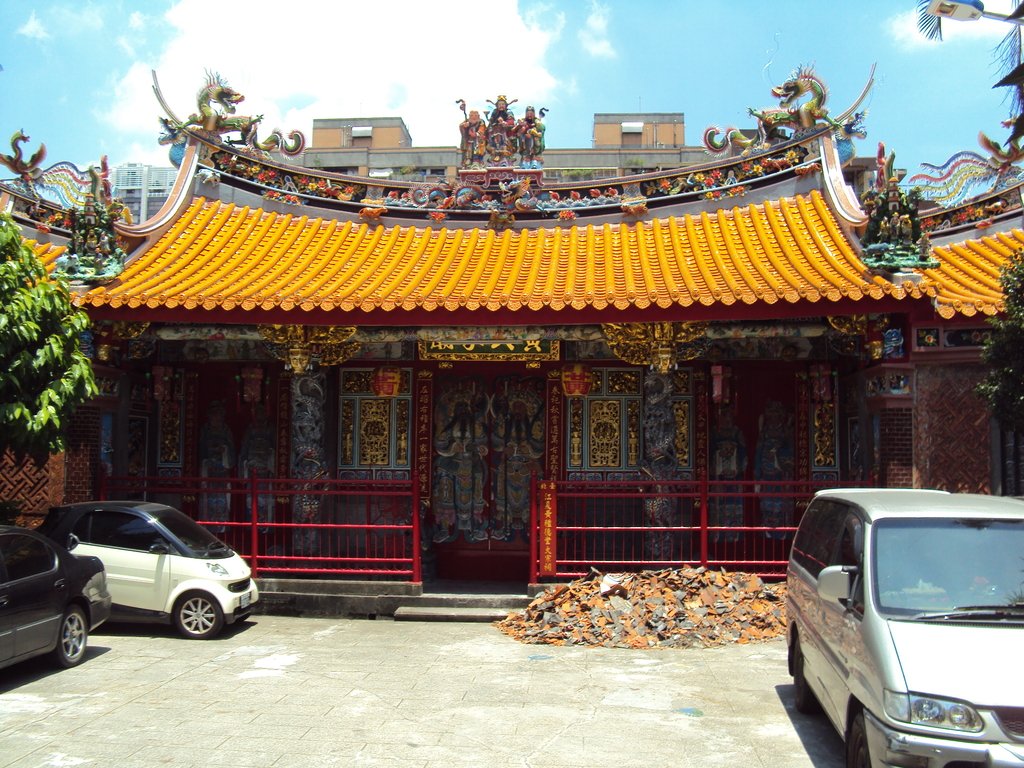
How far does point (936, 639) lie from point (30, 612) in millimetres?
6517

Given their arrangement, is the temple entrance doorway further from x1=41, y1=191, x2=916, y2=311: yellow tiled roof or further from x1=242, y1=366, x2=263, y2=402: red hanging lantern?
x1=242, y1=366, x2=263, y2=402: red hanging lantern

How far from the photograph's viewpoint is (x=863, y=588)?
5.00m

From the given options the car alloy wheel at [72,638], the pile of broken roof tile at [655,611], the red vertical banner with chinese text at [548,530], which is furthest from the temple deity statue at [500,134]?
the car alloy wheel at [72,638]

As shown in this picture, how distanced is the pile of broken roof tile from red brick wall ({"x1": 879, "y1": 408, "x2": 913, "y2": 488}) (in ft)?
5.79

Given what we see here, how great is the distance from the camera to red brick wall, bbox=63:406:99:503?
1106cm

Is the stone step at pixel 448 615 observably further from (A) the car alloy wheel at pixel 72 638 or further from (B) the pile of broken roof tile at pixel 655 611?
(A) the car alloy wheel at pixel 72 638

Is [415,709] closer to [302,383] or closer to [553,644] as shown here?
[553,644]

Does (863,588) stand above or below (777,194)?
below

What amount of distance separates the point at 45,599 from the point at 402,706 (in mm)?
3082

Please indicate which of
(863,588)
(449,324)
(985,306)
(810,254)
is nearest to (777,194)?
(810,254)

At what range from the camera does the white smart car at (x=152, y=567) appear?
9172 mm

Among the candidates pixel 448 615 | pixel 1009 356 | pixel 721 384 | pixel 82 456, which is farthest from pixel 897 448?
pixel 82 456

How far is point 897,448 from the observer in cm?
1028

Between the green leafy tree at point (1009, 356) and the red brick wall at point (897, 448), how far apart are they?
4.17 feet
